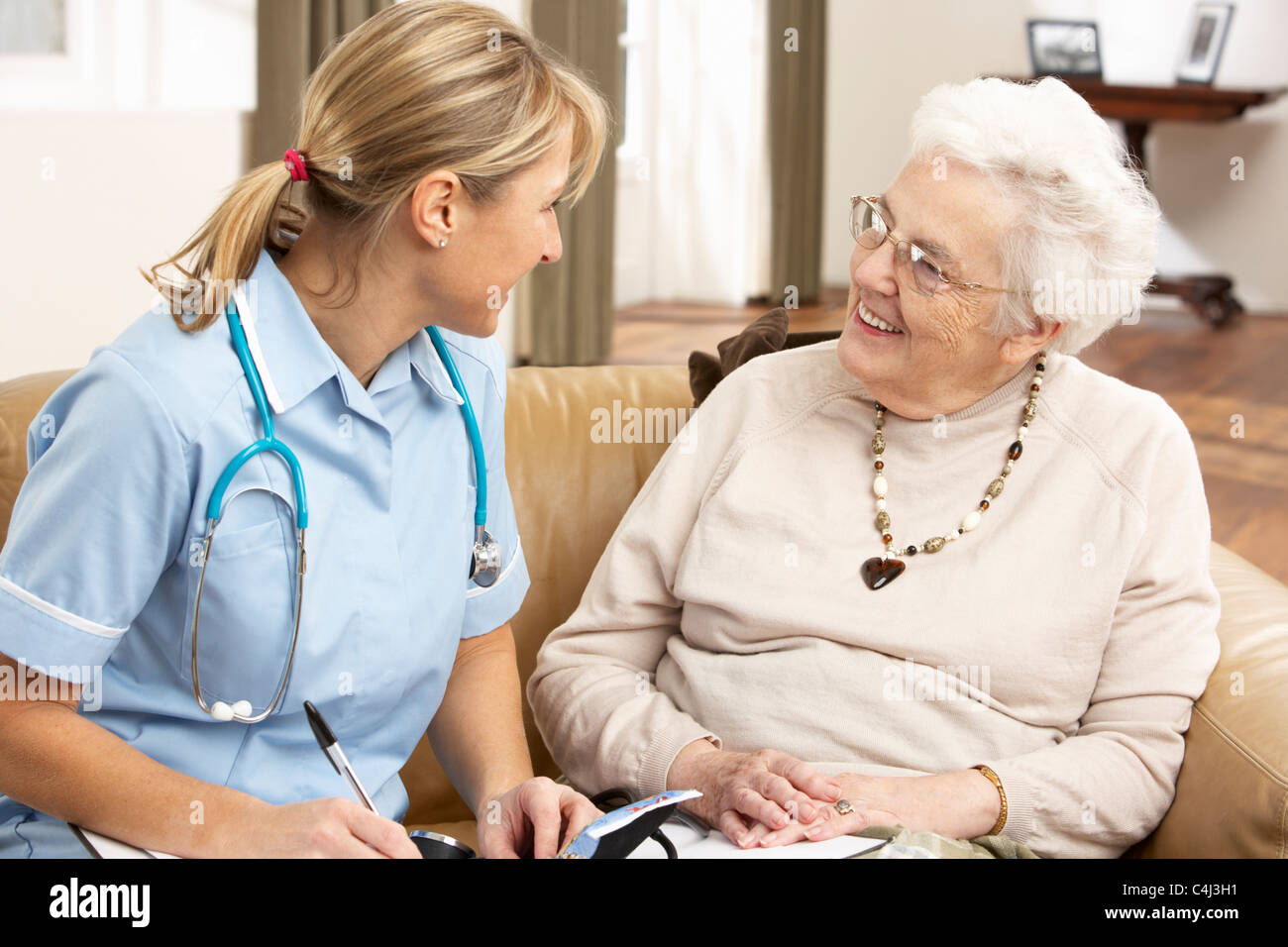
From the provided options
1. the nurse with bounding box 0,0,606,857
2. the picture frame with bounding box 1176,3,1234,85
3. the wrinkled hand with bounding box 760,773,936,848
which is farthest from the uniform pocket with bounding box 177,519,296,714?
the picture frame with bounding box 1176,3,1234,85

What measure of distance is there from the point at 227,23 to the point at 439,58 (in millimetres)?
2677

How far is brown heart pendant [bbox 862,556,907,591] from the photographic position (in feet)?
4.80

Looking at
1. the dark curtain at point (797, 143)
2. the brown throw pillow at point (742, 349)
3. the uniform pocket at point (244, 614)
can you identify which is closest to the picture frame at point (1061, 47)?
the dark curtain at point (797, 143)

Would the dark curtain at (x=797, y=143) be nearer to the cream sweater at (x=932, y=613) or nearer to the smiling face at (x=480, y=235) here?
the cream sweater at (x=932, y=613)

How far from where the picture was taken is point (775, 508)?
1520mm

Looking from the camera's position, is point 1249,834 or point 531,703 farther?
point 531,703

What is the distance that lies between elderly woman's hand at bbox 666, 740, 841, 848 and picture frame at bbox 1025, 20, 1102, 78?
7.01 meters

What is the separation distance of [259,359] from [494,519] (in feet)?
1.23

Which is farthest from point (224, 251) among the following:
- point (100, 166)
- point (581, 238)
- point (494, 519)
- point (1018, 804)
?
point (581, 238)

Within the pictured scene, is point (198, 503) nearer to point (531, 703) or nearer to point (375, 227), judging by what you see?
point (375, 227)

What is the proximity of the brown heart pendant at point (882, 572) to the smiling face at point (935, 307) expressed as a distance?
0.62 feet

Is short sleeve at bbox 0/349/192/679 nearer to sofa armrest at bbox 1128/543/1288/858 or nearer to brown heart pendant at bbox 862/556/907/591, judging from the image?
brown heart pendant at bbox 862/556/907/591

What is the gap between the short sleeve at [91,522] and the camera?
40.6 inches
